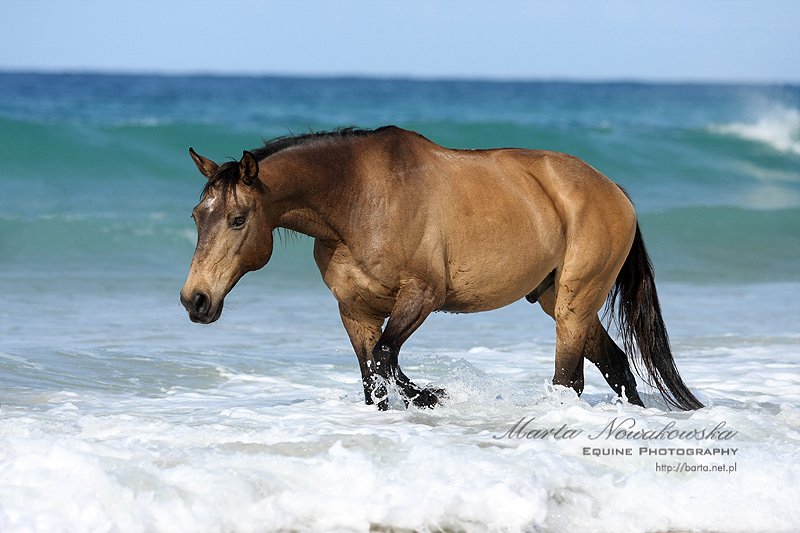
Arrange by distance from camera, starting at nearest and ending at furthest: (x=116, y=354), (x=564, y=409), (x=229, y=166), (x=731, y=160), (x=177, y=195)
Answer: (x=229, y=166) → (x=564, y=409) → (x=116, y=354) → (x=177, y=195) → (x=731, y=160)

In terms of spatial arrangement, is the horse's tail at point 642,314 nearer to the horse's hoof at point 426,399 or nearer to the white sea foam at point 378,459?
the white sea foam at point 378,459

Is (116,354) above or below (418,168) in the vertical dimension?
below

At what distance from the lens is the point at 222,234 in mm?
3898

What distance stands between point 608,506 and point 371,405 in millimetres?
1504

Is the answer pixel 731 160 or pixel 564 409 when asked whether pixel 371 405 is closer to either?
pixel 564 409

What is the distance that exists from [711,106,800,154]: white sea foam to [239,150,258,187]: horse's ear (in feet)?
77.2

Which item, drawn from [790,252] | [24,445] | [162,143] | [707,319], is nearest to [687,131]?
[790,252]

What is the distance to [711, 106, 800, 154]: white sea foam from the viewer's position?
85.5 feet

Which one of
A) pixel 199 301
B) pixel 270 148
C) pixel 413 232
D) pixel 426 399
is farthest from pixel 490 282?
pixel 199 301

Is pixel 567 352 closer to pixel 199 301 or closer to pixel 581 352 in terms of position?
pixel 581 352

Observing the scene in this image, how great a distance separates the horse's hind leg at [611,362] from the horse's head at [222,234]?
6.90ft

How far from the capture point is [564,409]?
4.44 m

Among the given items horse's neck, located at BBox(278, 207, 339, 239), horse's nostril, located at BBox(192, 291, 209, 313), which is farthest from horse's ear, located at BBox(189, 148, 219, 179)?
horse's nostril, located at BBox(192, 291, 209, 313)

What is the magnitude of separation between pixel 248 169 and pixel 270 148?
15.5 inches
